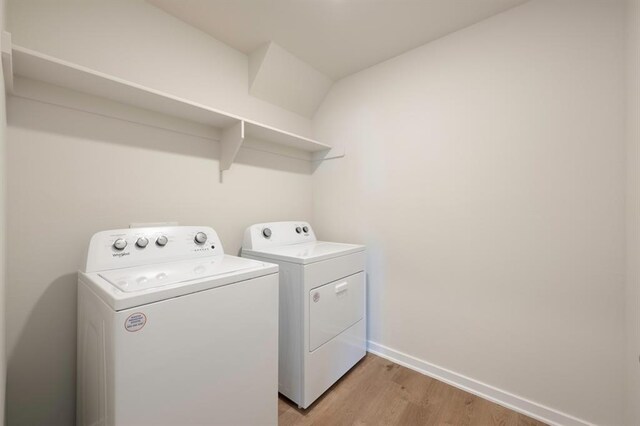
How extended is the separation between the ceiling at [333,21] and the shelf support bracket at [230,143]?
61cm

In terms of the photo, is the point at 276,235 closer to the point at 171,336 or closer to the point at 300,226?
the point at 300,226

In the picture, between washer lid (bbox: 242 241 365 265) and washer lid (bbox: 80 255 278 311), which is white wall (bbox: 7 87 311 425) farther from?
washer lid (bbox: 242 241 365 265)

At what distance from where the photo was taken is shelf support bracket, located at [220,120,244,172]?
5.17 feet

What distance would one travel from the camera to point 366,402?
1515mm

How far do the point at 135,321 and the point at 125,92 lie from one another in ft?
3.47

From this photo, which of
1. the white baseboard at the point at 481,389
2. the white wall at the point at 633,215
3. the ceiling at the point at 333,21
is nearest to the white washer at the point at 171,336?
the white baseboard at the point at 481,389

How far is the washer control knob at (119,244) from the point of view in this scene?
1156 millimetres

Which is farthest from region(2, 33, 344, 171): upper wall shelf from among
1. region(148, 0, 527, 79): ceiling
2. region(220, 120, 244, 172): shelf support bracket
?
region(148, 0, 527, 79): ceiling

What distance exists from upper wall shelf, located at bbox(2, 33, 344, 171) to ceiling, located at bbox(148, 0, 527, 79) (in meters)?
0.58

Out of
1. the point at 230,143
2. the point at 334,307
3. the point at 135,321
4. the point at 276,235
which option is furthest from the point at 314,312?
the point at 230,143

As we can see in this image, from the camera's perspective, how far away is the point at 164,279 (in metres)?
0.96

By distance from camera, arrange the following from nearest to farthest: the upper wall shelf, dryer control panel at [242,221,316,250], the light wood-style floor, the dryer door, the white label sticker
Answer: the white label sticker
the upper wall shelf
the light wood-style floor
the dryer door
dryer control panel at [242,221,316,250]

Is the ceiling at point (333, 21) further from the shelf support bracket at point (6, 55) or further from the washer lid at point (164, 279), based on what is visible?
the washer lid at point (164, 279)

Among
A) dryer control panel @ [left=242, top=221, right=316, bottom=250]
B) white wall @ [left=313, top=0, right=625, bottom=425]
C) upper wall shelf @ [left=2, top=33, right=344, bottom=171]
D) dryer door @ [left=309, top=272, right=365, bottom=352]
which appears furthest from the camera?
dryer control panel @ [left=242, top=221, right=316, bottom=250]
